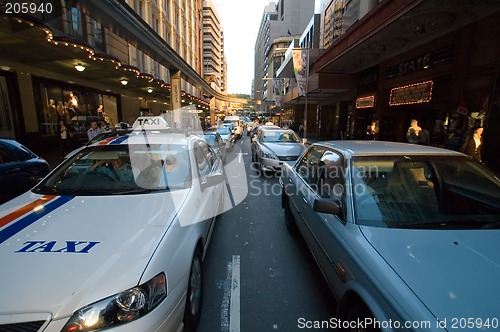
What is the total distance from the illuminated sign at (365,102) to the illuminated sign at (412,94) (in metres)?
1.37

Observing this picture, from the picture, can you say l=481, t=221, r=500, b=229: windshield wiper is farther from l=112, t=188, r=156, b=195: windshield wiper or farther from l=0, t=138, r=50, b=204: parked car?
l=0, t=138, r=50, b=204: parked car

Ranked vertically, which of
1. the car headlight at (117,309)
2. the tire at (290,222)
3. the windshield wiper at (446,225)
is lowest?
the tire at (290,222)

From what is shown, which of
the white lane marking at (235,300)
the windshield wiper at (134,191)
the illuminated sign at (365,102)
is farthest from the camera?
the illuminated sign at (365,102)

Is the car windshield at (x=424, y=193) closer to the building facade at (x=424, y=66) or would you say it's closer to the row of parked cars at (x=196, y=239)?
the row of parked cars at (x=196, y=239)

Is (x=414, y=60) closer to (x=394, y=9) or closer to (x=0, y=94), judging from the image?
(x=394, y=9)

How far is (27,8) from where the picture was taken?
28.7ft

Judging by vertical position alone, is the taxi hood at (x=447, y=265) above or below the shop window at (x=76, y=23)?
below

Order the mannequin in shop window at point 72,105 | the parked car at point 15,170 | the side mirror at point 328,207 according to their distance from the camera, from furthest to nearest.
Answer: the mannequin in shop window at point 72,105 → the parked car at point 15,170 → the side mirror at point 328,207

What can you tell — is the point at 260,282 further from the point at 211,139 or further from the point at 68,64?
the point at 68,64

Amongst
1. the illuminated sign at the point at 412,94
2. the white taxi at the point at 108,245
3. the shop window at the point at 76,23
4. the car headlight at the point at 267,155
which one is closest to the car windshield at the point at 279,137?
the car headlight at the point at 267,155

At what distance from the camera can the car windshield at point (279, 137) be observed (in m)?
9.82

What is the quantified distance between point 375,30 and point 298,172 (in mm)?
6942

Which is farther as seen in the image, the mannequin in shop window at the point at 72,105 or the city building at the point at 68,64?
the mannequin in shop window at the point at 72,105

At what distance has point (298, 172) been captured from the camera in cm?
429
